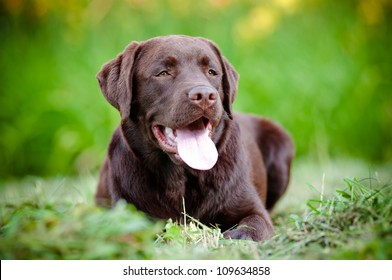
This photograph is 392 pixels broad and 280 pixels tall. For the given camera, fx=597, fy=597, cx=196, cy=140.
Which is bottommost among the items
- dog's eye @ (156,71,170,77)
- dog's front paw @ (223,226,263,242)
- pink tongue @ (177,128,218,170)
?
dog's front paw @ (223,226,263,242)

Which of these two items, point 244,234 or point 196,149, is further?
point 196,149

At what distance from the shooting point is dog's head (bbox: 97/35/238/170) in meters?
3.68

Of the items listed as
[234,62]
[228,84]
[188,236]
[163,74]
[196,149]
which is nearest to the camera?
[188,236]

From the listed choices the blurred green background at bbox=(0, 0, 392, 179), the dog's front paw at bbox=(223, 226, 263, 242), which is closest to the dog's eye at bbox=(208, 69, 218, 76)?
the dog's front paw at bbox=(223, 226, 263, 242)

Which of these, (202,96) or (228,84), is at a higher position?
(228,84)

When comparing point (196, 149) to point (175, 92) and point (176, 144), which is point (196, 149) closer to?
point (176, 144)

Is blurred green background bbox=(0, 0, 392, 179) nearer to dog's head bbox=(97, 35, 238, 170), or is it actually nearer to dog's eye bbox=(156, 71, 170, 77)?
dog's head bbox=(97, 35, 238, 170)

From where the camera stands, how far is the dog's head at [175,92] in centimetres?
368

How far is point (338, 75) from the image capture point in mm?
8773

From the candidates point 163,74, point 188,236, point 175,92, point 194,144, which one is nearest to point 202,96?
point 175,92

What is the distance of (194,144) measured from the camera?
12.5ft

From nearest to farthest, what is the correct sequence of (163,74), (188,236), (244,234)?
(188,236) → (244,234) → (163,74)

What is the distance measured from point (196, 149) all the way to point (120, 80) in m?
0.73

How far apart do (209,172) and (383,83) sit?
5336mm
